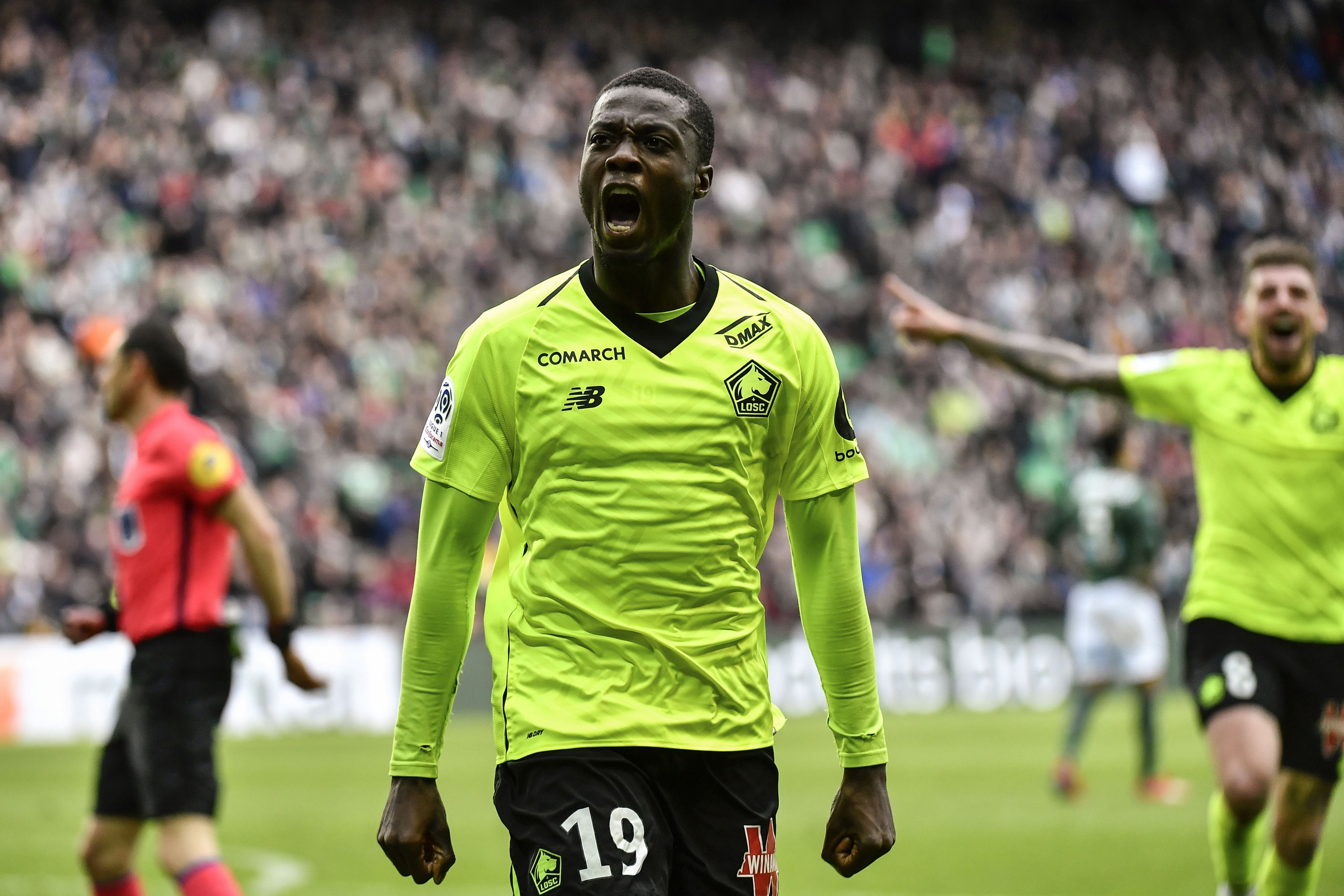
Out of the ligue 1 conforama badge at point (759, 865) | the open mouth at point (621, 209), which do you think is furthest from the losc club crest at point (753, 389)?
the ligue 1 conforama badge at point (759, 865)

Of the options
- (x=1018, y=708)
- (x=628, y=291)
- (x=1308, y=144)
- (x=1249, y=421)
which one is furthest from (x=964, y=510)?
(x=628, y=291)

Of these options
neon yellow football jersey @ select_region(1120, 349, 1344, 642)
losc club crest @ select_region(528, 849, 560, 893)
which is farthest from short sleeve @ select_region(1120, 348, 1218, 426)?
losc club crest @ select_region(528, 849, 560, 893)

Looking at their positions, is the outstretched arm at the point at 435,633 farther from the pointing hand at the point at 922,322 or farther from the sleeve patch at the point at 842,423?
the pointing hand at the point at 922,322

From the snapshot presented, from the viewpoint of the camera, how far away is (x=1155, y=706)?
513 inches

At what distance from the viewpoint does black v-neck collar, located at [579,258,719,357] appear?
3848 mm

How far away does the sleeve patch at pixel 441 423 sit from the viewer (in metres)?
3.80

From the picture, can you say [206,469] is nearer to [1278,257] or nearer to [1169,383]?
[1169,383]

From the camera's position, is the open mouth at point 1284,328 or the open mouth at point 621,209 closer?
the open mouth at point 621,209

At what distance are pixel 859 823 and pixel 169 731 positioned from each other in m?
2.91

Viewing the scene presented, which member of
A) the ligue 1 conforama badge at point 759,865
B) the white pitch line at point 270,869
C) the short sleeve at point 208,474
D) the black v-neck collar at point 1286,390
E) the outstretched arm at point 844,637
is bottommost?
the white pitch line at point 270,869

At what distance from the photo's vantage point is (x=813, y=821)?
11.5 metres

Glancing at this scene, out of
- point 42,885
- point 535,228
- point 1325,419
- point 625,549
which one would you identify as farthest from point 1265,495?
point 535,228

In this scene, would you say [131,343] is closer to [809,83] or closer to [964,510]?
[964,510]

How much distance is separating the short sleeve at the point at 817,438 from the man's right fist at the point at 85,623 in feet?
10.9
